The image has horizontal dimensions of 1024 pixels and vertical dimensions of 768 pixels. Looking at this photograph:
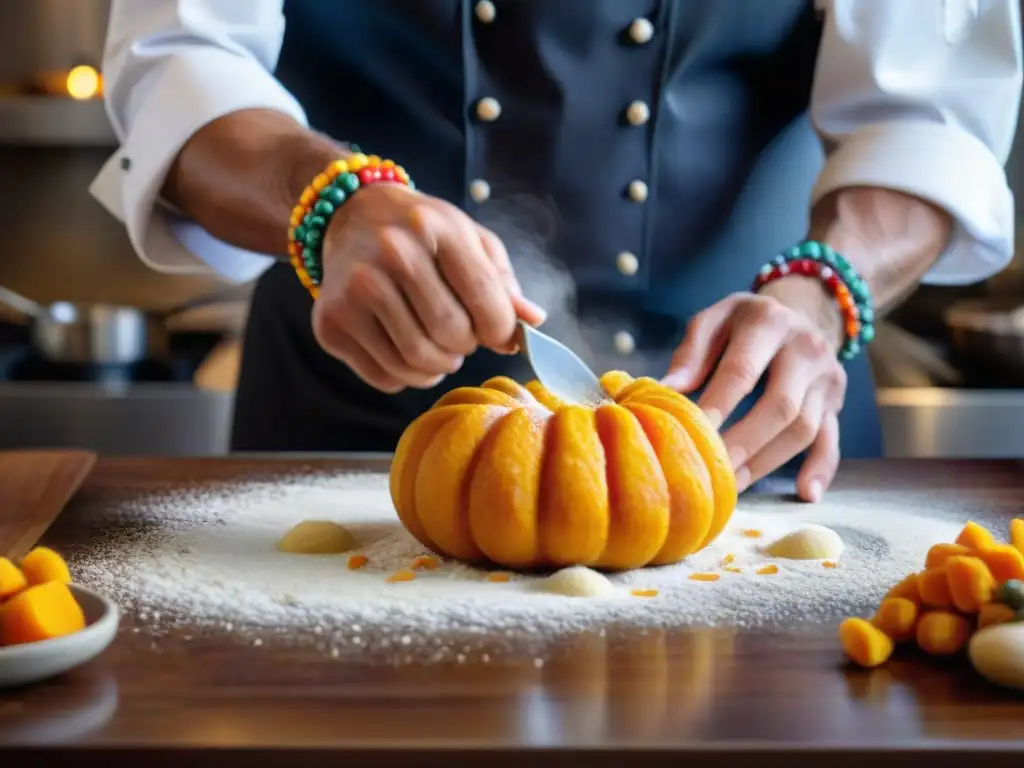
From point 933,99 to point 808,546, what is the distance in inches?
29.8

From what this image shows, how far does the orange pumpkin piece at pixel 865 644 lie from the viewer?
766 mm

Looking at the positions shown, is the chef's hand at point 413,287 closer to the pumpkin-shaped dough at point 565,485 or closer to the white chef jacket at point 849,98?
the pumpkin-shaped dough at point 565,485

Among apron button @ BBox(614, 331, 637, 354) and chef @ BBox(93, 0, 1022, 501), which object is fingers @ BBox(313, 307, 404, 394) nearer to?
chef @ BBox(93, 0, 1022, 501)

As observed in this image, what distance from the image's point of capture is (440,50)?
154 cm

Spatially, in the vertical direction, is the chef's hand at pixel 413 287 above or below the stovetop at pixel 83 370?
above

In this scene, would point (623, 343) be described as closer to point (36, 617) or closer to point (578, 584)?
point (578, 584)

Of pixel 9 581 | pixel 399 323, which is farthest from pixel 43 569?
pixel 399 323

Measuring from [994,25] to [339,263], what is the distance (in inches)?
38.7

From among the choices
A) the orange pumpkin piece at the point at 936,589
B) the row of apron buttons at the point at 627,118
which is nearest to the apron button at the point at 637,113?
the row of apron buttons at the point at 627,118

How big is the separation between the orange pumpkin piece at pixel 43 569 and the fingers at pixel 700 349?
24.1 inches

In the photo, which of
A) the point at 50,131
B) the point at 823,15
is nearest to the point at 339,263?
the point at 823,15

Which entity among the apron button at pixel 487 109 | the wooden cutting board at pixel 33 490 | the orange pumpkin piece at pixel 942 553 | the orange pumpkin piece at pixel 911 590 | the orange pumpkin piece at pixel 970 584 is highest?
the apron button at pixel 487 109

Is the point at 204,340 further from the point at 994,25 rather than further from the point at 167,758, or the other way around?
the point at 167,758

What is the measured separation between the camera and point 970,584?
77 centimetres
